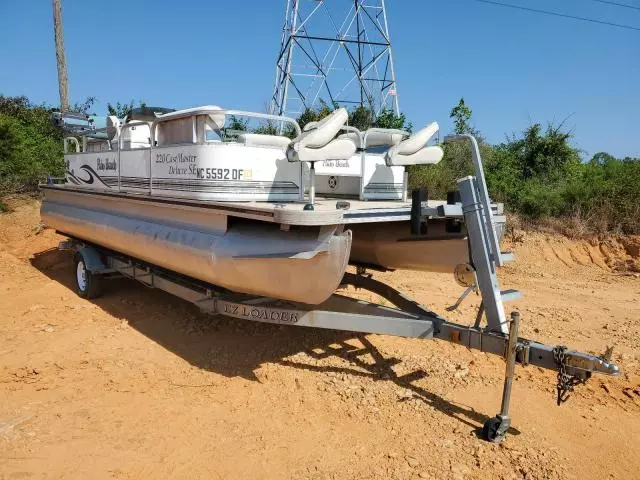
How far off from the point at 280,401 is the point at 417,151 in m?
2.85

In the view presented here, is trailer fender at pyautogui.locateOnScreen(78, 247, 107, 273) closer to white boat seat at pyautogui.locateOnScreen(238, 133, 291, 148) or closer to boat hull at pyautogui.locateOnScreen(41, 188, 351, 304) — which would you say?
boat hull at pyautogui.locateOnScreen(41, 188, 351, 304)

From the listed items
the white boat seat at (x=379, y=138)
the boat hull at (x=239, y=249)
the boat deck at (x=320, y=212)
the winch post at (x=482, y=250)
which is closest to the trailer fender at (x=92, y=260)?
the boat hull at (x=239, y=249)

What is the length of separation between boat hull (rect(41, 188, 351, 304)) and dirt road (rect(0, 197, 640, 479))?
0.94 metres

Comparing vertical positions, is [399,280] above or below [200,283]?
below

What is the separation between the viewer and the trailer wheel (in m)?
7.12

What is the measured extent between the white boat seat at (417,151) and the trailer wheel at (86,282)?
451cm

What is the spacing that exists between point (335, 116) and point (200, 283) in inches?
88.5

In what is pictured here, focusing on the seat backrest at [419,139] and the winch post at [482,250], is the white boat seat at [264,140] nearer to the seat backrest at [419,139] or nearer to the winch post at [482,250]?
the seat backrest at [419,139]

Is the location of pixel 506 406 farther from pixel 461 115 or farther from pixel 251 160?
pixel 461 115

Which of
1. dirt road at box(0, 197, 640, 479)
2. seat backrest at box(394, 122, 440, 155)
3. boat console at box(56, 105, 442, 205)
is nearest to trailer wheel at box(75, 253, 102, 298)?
dirt road at box(0, 197, 640, 479)

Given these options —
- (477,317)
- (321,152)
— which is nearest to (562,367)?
(477,317)

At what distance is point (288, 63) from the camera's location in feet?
58.4

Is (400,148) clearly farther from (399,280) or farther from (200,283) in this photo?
(399,280)

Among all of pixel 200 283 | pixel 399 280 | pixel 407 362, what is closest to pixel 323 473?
pixel 407 362
